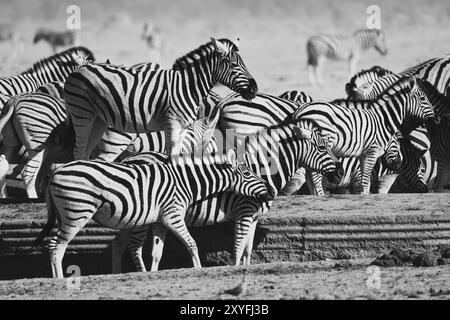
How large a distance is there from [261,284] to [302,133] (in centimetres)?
253

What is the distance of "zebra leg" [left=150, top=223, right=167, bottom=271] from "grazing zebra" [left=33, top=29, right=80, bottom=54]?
1326cm

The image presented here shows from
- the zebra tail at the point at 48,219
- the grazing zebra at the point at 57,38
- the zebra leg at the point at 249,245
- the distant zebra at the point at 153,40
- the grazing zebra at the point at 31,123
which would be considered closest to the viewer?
the zebra tail at the point at 48,219

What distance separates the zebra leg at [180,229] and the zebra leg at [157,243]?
22 centimetres

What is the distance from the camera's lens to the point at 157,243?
11.4m

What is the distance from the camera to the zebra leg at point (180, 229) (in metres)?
11.2

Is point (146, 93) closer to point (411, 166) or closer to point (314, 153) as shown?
point (314, 153)

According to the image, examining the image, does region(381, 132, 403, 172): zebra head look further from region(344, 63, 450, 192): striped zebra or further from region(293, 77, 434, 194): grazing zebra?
region(344, 63, 450, 192): striped zebra

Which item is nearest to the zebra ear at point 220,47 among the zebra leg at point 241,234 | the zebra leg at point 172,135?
the zebra leg at point 172,135

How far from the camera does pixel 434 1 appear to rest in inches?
1067

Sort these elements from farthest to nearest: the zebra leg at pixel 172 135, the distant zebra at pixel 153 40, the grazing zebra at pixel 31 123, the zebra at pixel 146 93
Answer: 1. the distant zebra at pixel 153 40
2. the grazing zebra at pixel 31 123
3. the zebra at pixel 146 93
4. the zebra leg at pixel 172 135

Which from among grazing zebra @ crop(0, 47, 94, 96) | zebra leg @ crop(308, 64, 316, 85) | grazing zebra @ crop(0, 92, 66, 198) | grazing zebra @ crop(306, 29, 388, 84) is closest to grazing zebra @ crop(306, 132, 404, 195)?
grazing zebra @ crop(0, 92, 66, 198)

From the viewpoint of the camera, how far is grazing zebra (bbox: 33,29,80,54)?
24.4 m

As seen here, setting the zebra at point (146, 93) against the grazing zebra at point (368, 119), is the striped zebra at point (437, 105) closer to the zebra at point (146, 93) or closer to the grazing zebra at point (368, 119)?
the grazing zebra at point (368, 119)

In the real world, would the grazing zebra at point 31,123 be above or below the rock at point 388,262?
above
